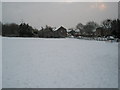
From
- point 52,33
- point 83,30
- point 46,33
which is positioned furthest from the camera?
point 83,30

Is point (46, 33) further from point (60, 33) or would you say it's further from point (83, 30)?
point (83, 30)

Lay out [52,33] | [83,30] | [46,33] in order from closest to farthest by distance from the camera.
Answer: [46,33], [52,33], [83,30]

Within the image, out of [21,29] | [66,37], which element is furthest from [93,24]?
[21,29]

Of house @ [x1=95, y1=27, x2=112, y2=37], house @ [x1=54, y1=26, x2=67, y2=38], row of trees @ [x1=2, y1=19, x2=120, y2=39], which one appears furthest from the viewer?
house @ [x1=54, y1=26, x2=67, y2=38]

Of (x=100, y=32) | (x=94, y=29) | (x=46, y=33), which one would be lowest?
(x=46, y=33)

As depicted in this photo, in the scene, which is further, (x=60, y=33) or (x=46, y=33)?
(x=60, y=33)

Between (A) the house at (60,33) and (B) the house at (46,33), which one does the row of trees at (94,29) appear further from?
(B) the house at (46,33)

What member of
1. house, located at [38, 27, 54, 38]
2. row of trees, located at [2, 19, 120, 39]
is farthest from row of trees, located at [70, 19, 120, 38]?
house, located at [38, 27, 54, 38]

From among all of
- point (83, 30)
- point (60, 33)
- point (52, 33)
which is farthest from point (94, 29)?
point (52, 33)

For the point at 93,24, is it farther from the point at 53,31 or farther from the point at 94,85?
the point at 94,85

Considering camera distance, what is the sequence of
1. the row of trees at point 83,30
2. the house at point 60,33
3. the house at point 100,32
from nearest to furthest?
the row of trees at point 83,30, the house at point 100,32, the house at point 60,33

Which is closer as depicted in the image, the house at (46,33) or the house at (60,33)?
the house at (46,33)

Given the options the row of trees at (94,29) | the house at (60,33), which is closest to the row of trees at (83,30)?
the row of trees at (94,29)

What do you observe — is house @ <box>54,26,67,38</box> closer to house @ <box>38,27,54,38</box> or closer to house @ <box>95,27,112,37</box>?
house @ <box>38,27,54,38</box>
